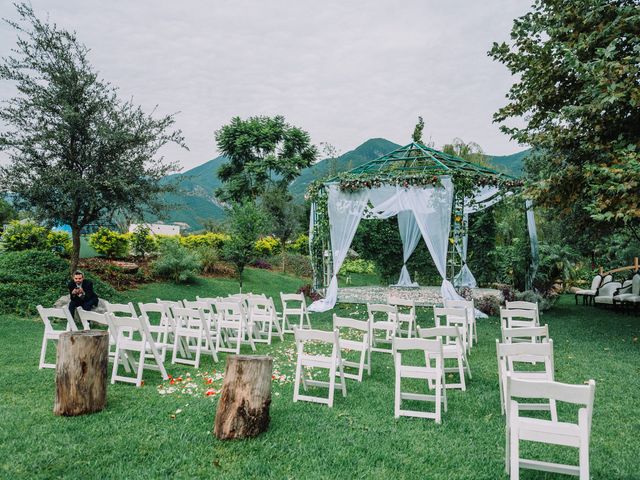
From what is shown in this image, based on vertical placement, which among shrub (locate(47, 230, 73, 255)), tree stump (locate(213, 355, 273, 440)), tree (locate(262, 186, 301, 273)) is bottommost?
tree stump (locate(213, 355, 273, 440))

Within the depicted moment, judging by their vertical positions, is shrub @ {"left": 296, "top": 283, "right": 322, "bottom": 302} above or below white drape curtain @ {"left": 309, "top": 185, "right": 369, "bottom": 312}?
below

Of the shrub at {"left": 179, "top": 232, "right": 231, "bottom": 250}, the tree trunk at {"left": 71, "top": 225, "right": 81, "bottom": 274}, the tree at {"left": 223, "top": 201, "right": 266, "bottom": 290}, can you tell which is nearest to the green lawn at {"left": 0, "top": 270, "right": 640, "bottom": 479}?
the tree trunk at {"left": 71, "top": 225, "right": 81, "bottom": 274}

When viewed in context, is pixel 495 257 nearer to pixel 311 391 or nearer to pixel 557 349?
pixel 557 349

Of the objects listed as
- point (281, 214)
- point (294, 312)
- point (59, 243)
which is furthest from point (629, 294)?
point (281, 214)

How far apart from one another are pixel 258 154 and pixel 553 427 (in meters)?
28.5

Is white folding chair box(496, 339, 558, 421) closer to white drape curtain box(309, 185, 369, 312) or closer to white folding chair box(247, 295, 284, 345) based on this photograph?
white folding chair box(247, 295, 284, 345)

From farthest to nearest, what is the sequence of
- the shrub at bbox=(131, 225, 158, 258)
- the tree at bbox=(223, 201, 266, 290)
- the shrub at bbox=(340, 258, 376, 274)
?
the shrub at bbox=(340, 258, 376, 274)
the shrub at bbox=(131, 225, 158, 258)
the tree at bbox=(223, 201, 266, 290)

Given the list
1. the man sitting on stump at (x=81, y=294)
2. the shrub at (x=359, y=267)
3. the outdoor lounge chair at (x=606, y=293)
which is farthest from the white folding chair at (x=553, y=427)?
the shrub at (x=359, y=267)

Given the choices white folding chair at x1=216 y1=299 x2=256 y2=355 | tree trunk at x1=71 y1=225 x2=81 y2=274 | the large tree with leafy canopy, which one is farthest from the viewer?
tree trunk at x1=71 y1=225 x2=81 y2=274

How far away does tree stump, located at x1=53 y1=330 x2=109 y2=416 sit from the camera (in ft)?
14.1

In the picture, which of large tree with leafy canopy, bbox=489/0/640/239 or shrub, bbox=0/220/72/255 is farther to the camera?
shrub, bbox=0/220/72/255

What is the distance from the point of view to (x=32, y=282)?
36.9 feet

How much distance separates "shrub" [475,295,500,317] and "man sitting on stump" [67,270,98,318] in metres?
8.75

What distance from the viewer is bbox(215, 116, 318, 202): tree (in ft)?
97.3
